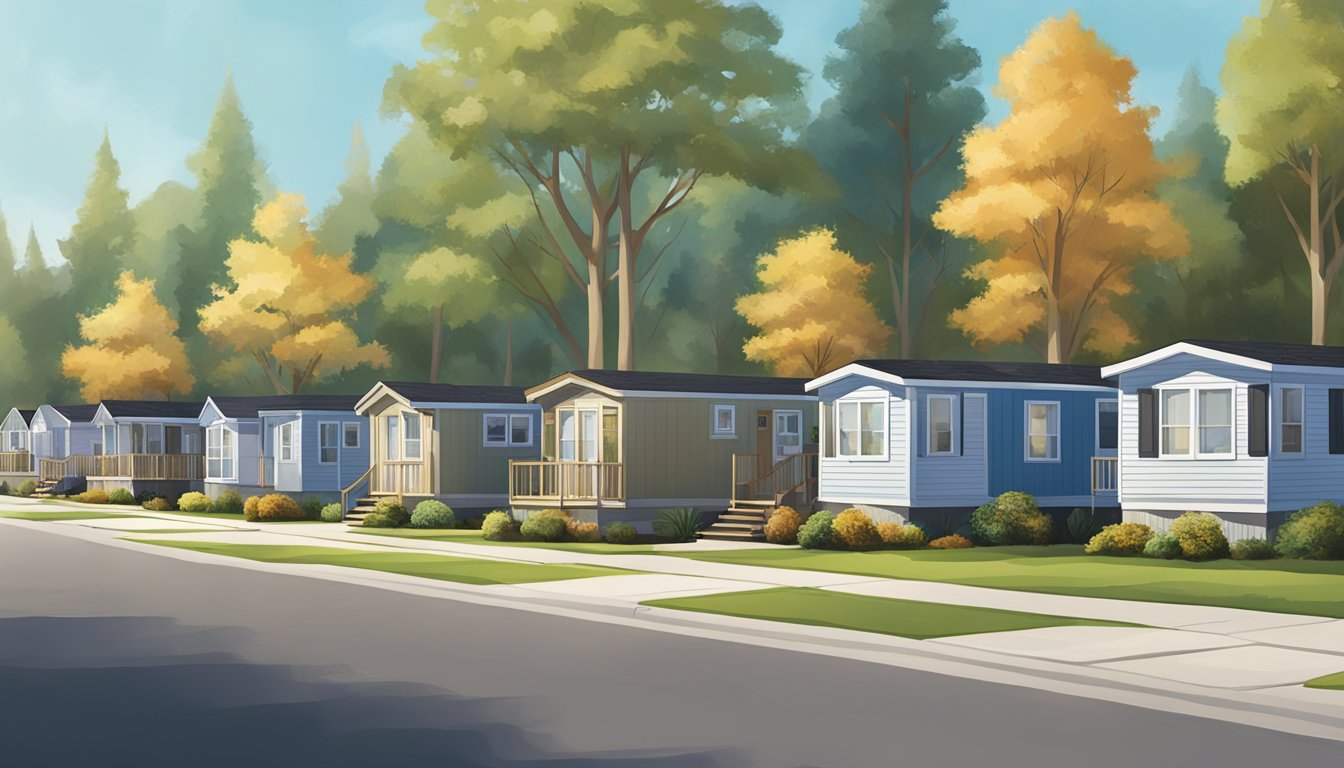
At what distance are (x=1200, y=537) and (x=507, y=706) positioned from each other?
22.3 meters

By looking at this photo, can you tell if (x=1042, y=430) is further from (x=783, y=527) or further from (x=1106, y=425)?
(x=783, y=527)

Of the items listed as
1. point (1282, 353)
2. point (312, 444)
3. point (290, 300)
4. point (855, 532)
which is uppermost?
point (290, 300)

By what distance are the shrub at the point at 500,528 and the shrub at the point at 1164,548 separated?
15.8 meters

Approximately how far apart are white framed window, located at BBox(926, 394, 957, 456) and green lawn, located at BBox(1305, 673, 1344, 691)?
24.0m

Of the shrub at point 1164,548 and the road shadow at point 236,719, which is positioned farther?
the shrub at point 1164,548

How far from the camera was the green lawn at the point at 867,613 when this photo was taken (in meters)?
19.9

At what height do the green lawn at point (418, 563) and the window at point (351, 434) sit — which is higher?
the window at point (351, 434)

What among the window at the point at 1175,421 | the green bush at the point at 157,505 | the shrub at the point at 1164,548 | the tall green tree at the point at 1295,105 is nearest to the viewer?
the shrub at the point at 1164,548

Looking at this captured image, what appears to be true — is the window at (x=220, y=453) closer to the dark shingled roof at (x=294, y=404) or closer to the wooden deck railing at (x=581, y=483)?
the dark shingled roof at (x=294, y=404)

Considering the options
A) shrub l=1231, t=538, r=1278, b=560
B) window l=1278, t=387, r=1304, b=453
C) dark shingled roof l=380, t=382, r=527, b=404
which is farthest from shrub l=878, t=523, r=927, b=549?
dark shingled roof l=380, t=382, r=527, b=404

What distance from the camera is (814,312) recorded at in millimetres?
72250

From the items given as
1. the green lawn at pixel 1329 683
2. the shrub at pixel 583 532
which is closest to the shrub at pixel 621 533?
the shrub at pixel 583 532

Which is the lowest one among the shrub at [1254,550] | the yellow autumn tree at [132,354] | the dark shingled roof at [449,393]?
the shrub at [1254,550]

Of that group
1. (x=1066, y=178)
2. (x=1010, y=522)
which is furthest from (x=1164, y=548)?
(x=1066, y=178)
